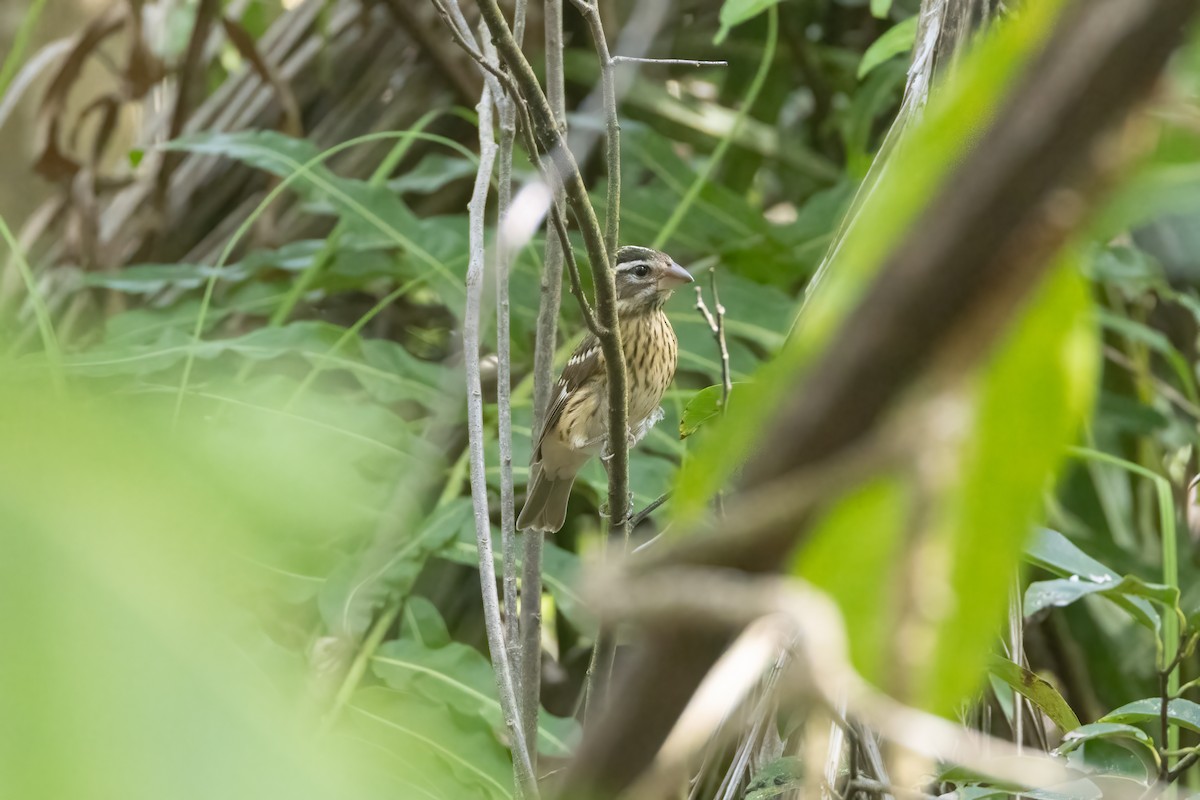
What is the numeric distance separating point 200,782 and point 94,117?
153 inches

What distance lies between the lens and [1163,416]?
2.97m

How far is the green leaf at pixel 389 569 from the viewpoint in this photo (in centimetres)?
201

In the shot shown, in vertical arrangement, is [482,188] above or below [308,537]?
below

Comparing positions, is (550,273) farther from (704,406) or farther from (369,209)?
(369,209)

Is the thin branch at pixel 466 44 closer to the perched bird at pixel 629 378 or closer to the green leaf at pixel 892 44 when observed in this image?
the green leaf at pixel 892 44

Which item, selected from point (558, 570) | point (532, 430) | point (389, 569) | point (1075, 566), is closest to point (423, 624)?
point (389, 569)

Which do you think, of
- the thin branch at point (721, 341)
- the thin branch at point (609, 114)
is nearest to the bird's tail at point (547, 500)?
the thin branch at point (721, 341)

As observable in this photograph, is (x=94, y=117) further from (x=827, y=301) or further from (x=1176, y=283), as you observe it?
(x=827, y=301)

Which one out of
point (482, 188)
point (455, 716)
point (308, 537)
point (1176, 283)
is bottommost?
point (455, 716)

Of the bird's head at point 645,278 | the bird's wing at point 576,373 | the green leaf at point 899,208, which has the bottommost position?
the bird's wing at point 576,373

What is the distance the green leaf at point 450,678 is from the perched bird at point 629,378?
0.49 m

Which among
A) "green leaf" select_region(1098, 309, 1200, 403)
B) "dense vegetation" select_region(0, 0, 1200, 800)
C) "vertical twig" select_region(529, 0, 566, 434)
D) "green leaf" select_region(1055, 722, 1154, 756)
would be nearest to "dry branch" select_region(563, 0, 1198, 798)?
"dense vegetation" select_region(0, 0, 1200, 800)

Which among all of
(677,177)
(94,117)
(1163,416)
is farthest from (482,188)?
(94,117)

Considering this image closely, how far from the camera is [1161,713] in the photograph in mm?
1223
